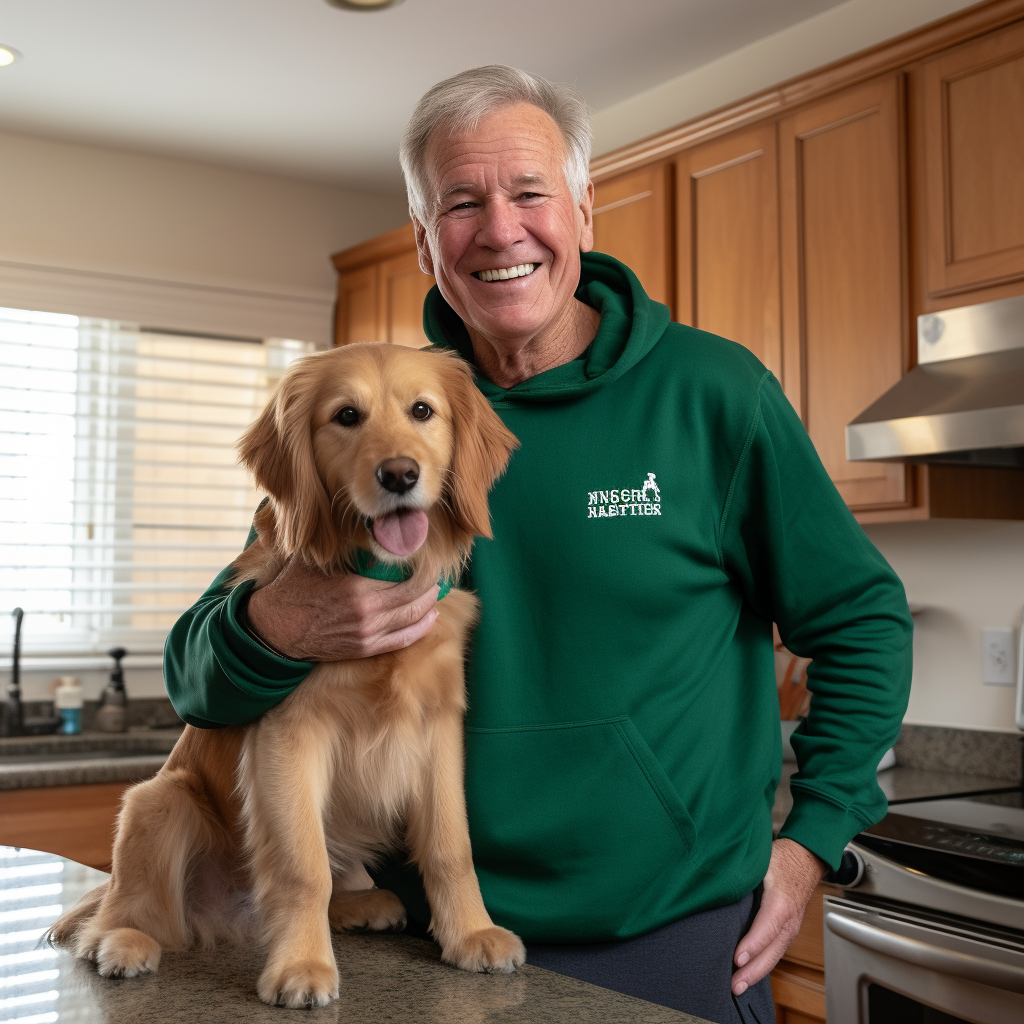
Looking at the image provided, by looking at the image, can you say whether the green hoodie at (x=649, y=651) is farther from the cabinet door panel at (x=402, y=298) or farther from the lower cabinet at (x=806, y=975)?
the cabinet door panel at (x=402, y=298)

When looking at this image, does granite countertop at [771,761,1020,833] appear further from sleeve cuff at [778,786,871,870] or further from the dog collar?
the dog collar

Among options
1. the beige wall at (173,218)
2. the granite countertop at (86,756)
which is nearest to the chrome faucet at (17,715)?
the granite countertop at (86,756)

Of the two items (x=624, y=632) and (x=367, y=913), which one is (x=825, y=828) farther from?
(x=367, y=913)

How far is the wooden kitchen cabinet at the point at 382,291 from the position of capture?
4.13 metres

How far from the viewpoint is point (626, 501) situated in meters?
1.16

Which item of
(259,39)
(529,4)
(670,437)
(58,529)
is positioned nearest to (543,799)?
(670,437)

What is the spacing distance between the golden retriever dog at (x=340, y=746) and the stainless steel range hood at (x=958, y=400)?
1.42 metres

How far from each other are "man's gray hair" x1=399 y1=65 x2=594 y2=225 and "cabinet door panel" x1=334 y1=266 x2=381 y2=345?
9.97 ft

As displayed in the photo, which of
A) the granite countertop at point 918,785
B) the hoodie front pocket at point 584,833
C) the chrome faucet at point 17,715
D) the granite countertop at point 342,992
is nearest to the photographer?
the granite countertop at point 342,992

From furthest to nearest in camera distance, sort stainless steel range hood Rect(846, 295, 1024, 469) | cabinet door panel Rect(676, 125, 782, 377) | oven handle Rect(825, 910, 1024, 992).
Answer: cabinet door panel Rect(676, 125, 782, 377), stainless steel range hood Rect(846, 295, 1024, 469), oven handle Rect(825, 910, 1024, 992)

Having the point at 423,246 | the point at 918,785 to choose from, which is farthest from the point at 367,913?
the point at 918,785

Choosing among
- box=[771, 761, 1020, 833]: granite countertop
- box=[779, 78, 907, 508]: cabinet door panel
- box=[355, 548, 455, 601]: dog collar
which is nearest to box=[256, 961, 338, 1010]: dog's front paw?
box=[355, 548, 455, 601]: dog collar

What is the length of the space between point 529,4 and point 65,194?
7.15 ft

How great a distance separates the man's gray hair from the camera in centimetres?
126
